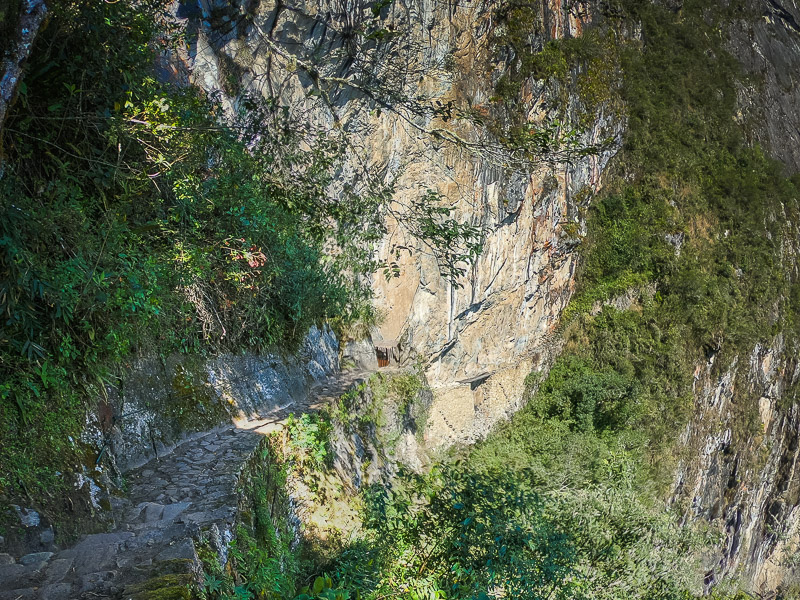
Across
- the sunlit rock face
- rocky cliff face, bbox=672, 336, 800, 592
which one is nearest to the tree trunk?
the sunlit rock face

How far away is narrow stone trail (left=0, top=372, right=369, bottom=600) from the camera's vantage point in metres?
2.79

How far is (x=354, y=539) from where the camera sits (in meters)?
5.50

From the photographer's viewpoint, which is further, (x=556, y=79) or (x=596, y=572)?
(x=556, y=79)

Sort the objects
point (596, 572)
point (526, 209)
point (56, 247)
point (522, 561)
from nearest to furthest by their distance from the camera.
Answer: point (56, 247), point (522, 561), point (596, 572), point (526, 209)

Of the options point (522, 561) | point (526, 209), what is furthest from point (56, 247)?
point (526, 209)

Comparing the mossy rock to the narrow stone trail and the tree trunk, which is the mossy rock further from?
the tree trunk

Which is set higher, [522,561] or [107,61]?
[107,61]

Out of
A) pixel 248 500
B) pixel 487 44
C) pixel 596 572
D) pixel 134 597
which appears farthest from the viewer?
pixel 487 44

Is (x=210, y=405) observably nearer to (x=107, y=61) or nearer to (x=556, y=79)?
(x=107, y=61)

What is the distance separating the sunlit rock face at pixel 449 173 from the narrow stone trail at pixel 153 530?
3.81m

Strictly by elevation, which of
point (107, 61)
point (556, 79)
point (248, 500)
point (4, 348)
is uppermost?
point (556, 79)

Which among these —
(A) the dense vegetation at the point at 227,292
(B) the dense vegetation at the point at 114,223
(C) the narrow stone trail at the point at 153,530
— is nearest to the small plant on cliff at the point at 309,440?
(A) the dense vegetation at the point at 227,292

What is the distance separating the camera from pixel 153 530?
11.5 ft

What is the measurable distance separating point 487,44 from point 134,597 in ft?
40.0
